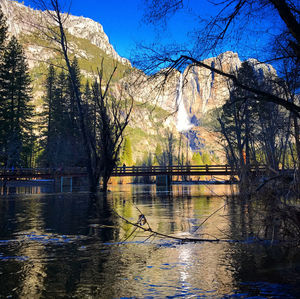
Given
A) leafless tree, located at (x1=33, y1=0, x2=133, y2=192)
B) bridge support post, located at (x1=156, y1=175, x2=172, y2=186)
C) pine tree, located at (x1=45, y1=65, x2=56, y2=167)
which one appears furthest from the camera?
pine tree, located at (x1=45, y1=65, x2=56, y2=167)

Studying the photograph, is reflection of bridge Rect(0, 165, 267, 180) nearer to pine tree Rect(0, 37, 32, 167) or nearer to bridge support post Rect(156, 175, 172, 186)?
bridge support post Rect(156, 175, 172, 186)

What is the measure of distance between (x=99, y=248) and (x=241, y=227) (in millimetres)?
3573

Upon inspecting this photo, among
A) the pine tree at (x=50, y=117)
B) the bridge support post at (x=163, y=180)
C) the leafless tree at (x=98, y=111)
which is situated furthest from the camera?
the pine tree at (x=50, y=117)

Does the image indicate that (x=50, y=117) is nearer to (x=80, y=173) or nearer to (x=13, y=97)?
(x=13, y=97)

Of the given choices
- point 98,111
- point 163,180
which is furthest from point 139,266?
point 163,180

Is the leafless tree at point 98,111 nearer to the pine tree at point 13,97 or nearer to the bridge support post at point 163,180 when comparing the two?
the bridge support post at point 163,180

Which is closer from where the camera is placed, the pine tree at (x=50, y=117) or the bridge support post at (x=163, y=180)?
the bridge support post at (x=163, y=180)

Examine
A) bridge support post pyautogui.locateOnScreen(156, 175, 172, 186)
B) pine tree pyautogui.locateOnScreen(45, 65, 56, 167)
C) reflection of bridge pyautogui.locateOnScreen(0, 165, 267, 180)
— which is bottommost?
bridge support post pyautogui.locateOnScreen(156, 175, 172, 186)

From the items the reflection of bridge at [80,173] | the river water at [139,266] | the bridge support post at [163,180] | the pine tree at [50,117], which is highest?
the pine tree at [50,117]

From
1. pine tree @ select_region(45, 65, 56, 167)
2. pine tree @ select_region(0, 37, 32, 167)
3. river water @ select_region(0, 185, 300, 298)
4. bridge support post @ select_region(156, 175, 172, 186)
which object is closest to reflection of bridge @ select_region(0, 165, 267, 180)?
bridge support post @ select_region(156, 175, 172, 186)

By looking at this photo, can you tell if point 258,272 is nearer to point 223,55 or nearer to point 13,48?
point 223,55

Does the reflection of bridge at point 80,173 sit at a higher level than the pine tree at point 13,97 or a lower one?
lower

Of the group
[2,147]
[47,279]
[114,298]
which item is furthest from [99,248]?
[2,147]

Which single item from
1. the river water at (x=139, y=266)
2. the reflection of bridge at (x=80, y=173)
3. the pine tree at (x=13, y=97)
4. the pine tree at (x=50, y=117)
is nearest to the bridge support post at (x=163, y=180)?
the reflection of bridge at (x=80, y=173)
